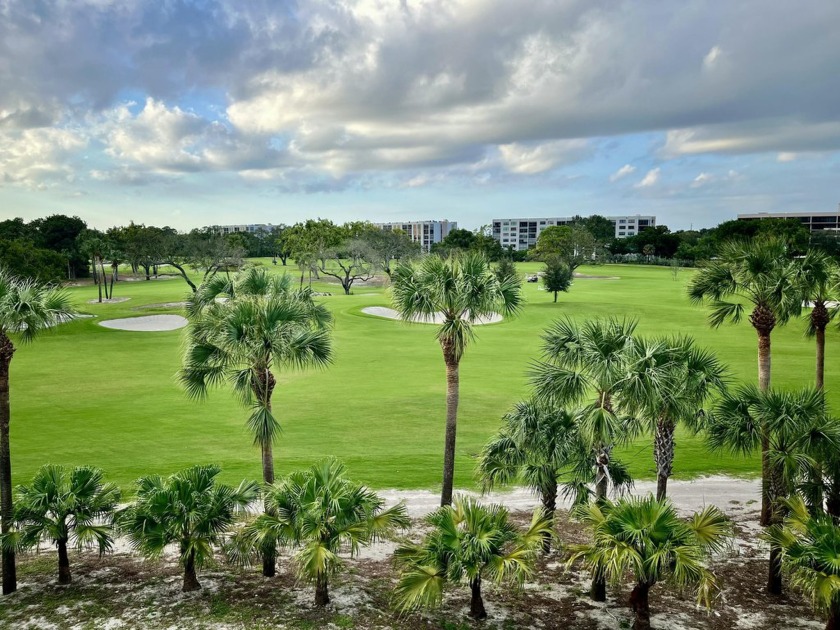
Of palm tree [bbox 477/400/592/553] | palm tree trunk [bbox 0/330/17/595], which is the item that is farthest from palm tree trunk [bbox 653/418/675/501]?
palm tree trunk [bbox 0/330/17/595]

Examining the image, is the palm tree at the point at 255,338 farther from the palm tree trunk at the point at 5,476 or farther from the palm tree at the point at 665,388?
the palm tree at the point at 665,388

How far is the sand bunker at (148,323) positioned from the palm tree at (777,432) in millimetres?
47153

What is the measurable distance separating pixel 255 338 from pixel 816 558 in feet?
40.6

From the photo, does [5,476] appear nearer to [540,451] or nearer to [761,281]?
[540,451]

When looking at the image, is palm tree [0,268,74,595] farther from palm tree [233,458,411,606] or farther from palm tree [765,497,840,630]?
palm tree [765,497,840,630]

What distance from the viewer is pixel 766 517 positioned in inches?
650

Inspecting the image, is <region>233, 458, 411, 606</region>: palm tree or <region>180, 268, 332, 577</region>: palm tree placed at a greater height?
<region>180, 268, 332, 577</region>: palm tree

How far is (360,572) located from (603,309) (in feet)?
170

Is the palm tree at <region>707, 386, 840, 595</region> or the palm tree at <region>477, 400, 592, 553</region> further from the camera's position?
the palm tree at <region>477, 400, 592, 553</region>

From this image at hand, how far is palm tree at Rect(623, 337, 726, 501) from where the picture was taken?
13562 mm

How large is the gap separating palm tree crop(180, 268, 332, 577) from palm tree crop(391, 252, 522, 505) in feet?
8.79

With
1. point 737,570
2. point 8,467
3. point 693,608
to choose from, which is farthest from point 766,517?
point 8,467

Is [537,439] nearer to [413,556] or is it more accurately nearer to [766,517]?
[413,556]

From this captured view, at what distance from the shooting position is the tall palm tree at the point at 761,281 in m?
18.0
